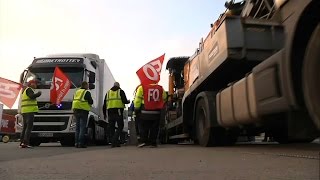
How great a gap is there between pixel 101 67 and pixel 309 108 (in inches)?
459

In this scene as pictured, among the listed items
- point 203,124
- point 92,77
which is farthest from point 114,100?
point 203,124

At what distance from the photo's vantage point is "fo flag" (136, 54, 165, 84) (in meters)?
11.3

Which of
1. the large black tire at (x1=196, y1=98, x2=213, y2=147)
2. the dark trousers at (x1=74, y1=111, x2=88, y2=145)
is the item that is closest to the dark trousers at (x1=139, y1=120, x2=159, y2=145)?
the large black tire at (x1=196, y1=98, x2=213, y2=147)

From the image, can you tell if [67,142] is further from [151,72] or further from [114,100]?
[151,72]

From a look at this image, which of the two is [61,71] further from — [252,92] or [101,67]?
[252,92]

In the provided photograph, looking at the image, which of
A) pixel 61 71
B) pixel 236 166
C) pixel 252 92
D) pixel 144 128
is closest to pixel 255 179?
pixel 236 166

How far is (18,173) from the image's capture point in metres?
5.19

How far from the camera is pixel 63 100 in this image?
44.0 ft

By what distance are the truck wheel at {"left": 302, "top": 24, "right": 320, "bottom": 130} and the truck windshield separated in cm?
965

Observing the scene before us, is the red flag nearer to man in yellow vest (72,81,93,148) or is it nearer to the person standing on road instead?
man in yellow vest (72,81,93,148)

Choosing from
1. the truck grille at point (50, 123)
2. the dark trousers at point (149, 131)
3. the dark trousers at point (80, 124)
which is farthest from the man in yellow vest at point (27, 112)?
the dark trousers at point (149, 131)

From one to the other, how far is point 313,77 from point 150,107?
21.4 ft

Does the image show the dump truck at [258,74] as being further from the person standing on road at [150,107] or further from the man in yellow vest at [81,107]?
the man in yellow vest at [81,107]

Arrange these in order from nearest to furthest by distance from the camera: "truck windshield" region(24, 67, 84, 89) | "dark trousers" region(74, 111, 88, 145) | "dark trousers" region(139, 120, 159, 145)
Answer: "dark trousers" region(139, 120, 159, 145), "dark trousers" region(74, 111, 88, 145), "truck windshield" region(24, 67, 84, 89)
